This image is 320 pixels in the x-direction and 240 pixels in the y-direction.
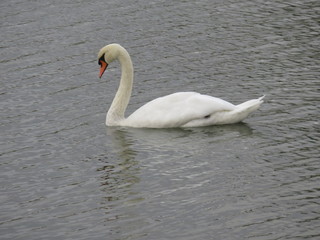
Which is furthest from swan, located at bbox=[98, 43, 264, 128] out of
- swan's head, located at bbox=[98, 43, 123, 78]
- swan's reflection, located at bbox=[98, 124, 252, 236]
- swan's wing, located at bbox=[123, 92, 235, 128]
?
swan's head, located at bbox=[98, 43, 123, 78]

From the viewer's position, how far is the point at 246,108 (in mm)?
13242

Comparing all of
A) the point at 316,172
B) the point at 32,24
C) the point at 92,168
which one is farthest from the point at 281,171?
the point at 32,24

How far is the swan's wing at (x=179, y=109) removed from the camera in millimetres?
13414

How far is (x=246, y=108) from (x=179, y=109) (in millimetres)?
1090

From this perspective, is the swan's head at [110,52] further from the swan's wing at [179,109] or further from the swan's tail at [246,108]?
the swan's tail at [246,108]

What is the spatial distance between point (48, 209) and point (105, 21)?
35.1 ft

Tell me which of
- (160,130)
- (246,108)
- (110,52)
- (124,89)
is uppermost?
(110,52)

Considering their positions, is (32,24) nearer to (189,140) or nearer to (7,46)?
(7,46)

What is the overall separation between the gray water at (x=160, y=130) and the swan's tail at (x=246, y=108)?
21cm

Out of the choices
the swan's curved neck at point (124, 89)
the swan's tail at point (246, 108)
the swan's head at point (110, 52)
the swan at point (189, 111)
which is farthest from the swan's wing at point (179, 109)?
the swan's head at point (110, 52)

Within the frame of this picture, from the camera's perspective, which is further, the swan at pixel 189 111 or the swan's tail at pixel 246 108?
the swan at pixel 189 111

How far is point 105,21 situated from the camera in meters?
20.6

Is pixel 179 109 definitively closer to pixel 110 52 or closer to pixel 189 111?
pixel 189 111

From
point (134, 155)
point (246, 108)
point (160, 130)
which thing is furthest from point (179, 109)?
point (134, 155)
